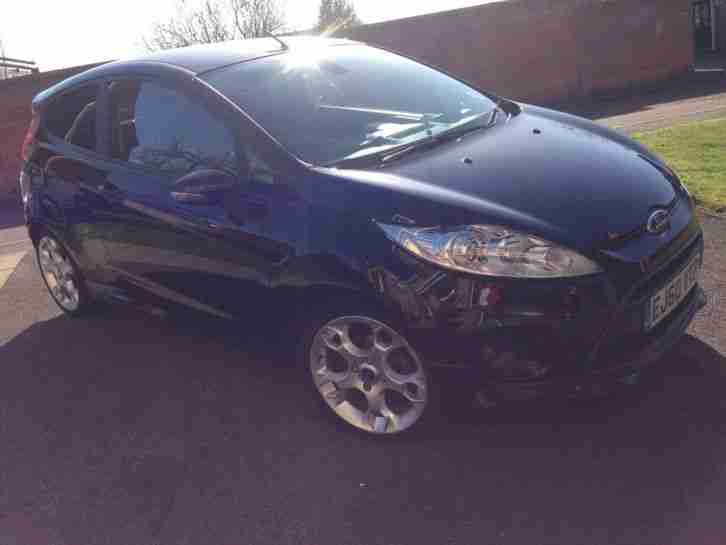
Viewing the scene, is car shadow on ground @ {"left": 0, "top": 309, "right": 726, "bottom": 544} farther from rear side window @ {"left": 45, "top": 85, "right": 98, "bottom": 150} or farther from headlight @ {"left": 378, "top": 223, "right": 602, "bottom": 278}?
rear side window @ {"left": 45, "top": 85, "right": 98, "bottom": 150}

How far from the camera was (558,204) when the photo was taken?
10.0 ft

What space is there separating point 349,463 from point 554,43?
858 inches


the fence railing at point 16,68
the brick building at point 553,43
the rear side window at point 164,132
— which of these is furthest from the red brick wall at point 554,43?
the rear side window at point 164,132

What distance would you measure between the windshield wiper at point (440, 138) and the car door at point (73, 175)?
1.82m

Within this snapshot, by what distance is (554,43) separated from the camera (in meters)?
22.8

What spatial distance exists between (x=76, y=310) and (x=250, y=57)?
230 cm

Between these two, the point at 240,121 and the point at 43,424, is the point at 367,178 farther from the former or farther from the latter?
the point at 43,424

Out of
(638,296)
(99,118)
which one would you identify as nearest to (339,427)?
(638,296)

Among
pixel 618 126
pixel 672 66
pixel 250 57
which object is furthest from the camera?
pixel 672 66

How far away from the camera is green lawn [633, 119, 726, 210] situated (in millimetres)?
6094

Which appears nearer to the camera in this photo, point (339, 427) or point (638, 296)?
point (638, 296)

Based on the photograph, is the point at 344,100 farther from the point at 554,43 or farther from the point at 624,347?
the point at 554,43

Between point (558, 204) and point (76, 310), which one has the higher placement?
point (558, 204)

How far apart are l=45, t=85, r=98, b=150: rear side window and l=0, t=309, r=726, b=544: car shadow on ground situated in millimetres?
1402
